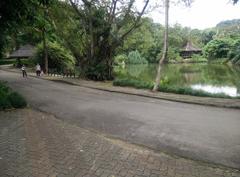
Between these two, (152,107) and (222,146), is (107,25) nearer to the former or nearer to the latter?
(152,107)

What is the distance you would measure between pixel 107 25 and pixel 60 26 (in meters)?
5.08

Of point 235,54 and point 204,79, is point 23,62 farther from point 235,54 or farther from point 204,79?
point 235,54

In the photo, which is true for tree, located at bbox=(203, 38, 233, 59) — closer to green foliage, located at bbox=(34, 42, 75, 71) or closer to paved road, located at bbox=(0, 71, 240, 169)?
green foliage, located at bbox=(34, 42, 75, 71)

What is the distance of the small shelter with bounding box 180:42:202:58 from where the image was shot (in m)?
72.4

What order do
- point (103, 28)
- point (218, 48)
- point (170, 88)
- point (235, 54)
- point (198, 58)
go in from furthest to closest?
1. point (198, 58)
2. point (218, 48)
3. point (235, 54)
4. point (103, 28)
5. point (170, 88)

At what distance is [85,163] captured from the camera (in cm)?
574

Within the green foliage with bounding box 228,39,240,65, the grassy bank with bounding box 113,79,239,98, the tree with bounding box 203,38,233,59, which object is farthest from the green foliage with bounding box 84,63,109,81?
the tree with bounding box 203,38,233,59

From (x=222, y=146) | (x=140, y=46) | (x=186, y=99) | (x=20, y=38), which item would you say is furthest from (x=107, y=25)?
(x=20, y=38)

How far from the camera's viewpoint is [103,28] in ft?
83.8

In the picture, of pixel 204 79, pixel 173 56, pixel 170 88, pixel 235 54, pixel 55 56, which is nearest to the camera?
pixel 170 88

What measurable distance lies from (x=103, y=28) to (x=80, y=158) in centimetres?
2090

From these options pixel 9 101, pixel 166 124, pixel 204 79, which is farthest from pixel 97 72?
pixel 166 124

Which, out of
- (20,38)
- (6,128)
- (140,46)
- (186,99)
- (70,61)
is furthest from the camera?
(20,38)

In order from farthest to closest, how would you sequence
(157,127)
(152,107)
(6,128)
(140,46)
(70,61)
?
(70,61) → (140,46) → (152,107) → (157,127) → (6,128)
